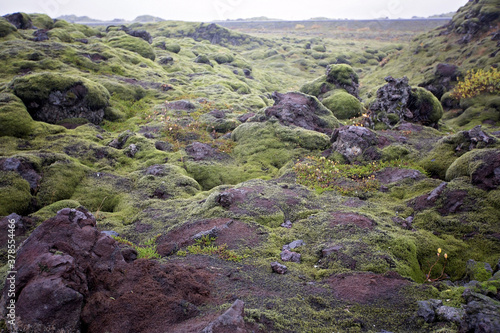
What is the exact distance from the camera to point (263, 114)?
72.9ft

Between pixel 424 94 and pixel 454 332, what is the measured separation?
2388cm

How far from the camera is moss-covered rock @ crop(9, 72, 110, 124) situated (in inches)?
743

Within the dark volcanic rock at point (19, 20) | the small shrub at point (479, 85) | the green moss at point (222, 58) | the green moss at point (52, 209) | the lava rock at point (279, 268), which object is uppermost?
the dark volcanic rock at point (19, 20)

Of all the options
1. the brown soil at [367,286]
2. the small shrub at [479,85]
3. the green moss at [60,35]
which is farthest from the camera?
the green moss at [60,35]

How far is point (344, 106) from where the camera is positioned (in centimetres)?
2686

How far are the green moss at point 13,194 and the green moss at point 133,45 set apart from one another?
33409 mm

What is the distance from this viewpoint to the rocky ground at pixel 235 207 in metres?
6.00

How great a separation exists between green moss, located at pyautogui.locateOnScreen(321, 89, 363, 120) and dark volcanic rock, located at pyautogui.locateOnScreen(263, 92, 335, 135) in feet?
11.7

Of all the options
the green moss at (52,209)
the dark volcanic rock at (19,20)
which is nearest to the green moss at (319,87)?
the green moss at (52,209)

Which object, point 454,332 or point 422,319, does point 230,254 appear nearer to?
point 422,319

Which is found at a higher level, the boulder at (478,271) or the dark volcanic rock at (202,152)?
the boulder at (478,271)

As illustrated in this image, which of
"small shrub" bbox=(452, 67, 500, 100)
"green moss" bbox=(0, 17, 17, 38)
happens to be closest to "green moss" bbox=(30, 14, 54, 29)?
"green moss" bbox=(0, 17, 17, 38)

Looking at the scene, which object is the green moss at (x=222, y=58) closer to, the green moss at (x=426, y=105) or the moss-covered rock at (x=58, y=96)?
the moss-covered rock at (x=58, y=96)

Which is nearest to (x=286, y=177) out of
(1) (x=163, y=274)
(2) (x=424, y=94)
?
(1) (x=163, y=274)
